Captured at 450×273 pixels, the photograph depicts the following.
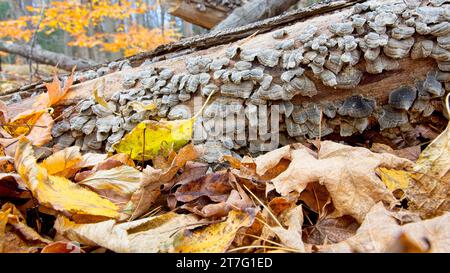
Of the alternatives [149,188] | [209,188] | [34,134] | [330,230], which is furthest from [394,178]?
[34,134]

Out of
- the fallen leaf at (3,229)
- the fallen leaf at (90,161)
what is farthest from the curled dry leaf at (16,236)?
the fallen leaf at (90,161)

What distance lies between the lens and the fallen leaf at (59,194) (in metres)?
0.85

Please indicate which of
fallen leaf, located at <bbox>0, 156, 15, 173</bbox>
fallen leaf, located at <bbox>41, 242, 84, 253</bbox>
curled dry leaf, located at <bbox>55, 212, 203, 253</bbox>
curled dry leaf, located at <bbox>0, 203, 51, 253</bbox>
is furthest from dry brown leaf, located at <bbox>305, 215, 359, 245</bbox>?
fallen leaf, located at <bbox>0, 156, 15, 173</bbox>

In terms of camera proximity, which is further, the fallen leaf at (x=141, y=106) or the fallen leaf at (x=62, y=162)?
the fallen leaf at (x=141, y=106)

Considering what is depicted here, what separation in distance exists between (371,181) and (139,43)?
11120mm

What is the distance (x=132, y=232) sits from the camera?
2.68ft

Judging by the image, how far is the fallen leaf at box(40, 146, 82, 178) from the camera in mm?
1053

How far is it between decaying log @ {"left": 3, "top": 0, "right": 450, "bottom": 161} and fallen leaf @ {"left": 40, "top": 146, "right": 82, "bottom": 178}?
35cm

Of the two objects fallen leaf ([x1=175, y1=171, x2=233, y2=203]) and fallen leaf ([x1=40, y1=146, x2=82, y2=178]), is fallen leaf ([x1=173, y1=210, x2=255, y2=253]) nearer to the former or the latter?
fallen leaf ([x1=175, y1=171, x2=233, y2=203])

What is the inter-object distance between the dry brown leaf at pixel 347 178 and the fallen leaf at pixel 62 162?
0.59 metres

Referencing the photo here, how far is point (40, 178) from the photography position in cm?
89

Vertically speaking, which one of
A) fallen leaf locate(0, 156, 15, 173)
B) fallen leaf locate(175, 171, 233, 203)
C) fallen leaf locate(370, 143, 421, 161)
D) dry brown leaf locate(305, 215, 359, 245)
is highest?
fallen leaf locate(0, 156, 15, 173)

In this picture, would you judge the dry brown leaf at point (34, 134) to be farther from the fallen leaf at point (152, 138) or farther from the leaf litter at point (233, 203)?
the fallen leaf at point (152, 138)
